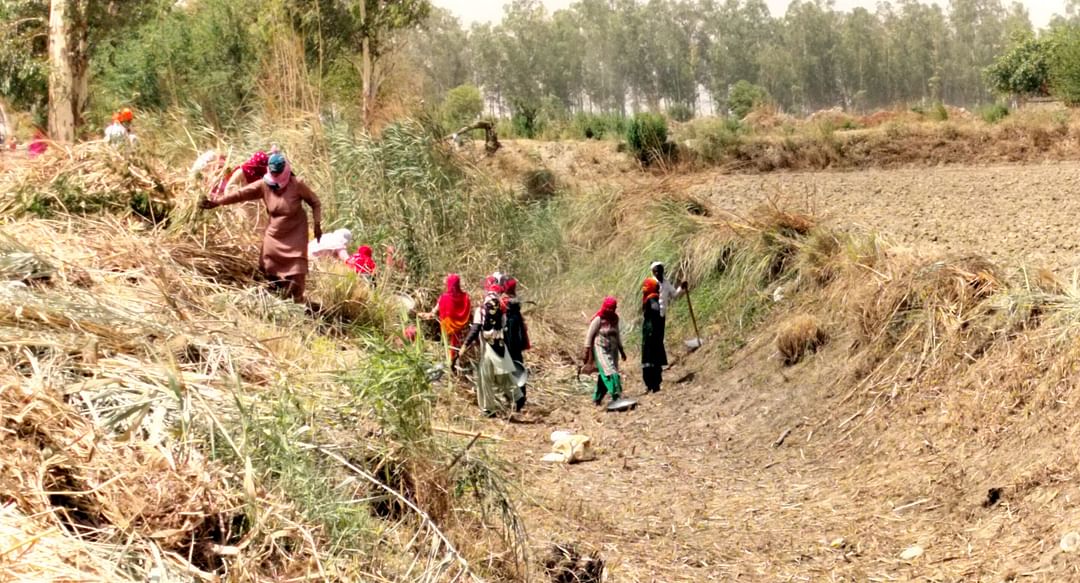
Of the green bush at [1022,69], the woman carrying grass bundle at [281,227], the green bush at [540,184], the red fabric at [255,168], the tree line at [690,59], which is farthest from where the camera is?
the tree line at [690,59]

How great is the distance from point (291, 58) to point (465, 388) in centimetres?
704

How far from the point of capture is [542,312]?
15.2 m

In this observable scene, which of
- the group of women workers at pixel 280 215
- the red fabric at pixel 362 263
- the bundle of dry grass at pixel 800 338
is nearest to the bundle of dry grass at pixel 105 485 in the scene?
the group of women workers at pixel 280 215

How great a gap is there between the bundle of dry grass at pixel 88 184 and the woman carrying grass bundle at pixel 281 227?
0.46 metres

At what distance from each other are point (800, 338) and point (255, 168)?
527cm

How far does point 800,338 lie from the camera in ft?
39.0

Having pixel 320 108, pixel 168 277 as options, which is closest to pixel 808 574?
pixel 168 277

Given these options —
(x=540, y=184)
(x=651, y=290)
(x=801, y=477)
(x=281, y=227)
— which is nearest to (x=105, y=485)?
(x=281, y=227)

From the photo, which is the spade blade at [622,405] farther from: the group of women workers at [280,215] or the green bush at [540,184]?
the green bush at [540,184]

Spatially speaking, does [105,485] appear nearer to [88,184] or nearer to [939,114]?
[88,184]

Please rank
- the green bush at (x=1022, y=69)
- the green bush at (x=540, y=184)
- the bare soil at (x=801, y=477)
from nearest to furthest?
the bare soil at (x=801, y=477) → the green bush at (x=540, y=184) → the green bush at (x=1022, y=69)

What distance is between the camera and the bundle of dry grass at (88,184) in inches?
363

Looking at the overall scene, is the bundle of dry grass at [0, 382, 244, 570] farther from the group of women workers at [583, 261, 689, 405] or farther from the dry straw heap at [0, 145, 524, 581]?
the group of women workers at [583, 261, 689, 405]

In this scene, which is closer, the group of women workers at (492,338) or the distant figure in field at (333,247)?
the group of women workers at (492,338)
